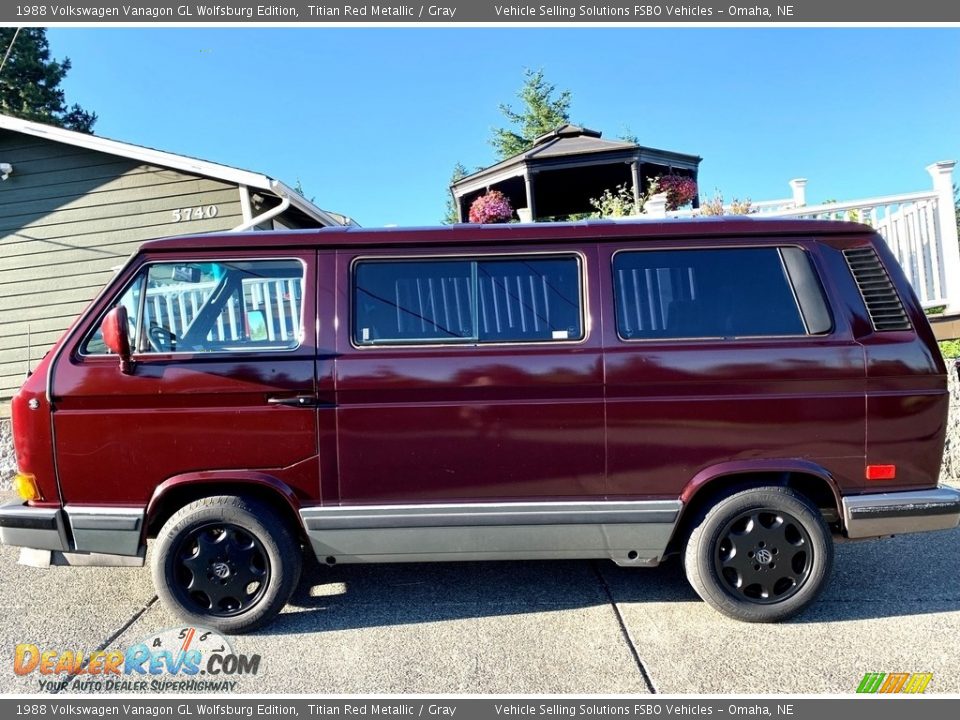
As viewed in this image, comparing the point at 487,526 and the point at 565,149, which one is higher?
the point at 565,149

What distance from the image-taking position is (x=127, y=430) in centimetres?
310

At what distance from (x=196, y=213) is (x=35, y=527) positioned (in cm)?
622

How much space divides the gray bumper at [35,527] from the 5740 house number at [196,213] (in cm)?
605

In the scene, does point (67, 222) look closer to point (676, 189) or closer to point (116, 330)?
point (116, 330)

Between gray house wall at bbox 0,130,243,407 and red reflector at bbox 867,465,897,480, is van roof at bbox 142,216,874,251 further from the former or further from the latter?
gray house wall at bbox 0,130,243,407

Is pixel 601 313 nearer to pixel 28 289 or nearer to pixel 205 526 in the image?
pixel 205 526

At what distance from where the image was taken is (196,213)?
8.35 meters

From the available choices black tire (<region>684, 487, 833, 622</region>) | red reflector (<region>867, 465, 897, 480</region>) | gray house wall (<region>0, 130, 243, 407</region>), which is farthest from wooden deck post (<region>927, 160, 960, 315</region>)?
gray house wall (<region>0, 130, 243, 407</region>)

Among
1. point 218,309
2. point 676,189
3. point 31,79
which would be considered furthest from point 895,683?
point 31,79

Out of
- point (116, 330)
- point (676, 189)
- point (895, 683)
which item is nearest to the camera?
point (895, 683)

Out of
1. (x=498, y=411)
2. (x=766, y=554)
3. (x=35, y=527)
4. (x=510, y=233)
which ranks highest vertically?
(x=510, y=233)

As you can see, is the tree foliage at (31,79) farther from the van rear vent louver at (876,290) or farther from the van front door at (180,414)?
the van rear vent louver at (876,290)

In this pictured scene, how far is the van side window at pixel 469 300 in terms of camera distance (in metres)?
3.19

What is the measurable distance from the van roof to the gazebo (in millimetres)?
6140
